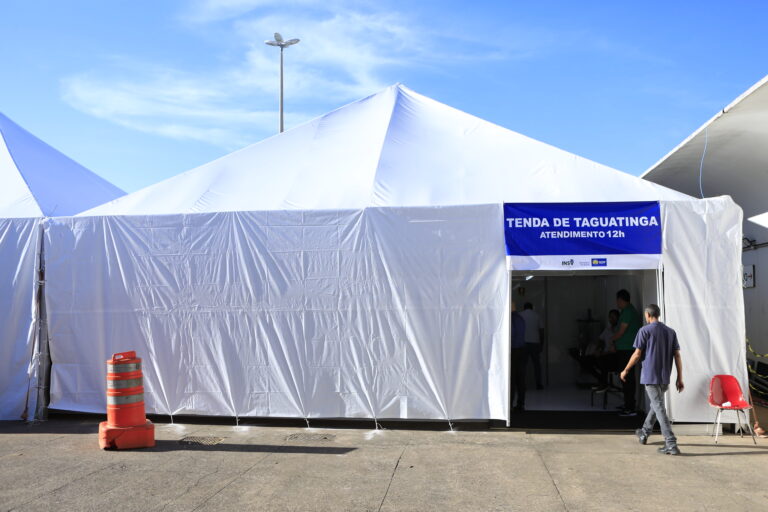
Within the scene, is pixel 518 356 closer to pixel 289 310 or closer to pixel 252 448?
pixel 289 310

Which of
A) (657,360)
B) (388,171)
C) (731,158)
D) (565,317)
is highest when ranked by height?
(731,158)

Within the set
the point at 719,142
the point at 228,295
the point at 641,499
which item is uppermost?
the point at 719,142

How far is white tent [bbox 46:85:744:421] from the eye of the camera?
9.05 metres

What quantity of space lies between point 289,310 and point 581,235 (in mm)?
3967

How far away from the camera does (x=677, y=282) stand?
895cm

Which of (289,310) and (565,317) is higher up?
(289,310)

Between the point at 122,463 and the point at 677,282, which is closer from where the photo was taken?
the point at 122,463

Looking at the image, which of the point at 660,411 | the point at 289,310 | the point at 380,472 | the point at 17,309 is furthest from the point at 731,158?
the point at 17,309

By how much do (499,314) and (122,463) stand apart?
4.78m

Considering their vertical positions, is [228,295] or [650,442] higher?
[228,295]

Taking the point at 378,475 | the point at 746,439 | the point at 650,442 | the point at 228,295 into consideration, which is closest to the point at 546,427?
the point at 650,442

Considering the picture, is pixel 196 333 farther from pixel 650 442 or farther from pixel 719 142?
pixel 719 142

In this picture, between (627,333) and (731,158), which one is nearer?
(627,333)

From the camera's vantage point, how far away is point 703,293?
894 cm
